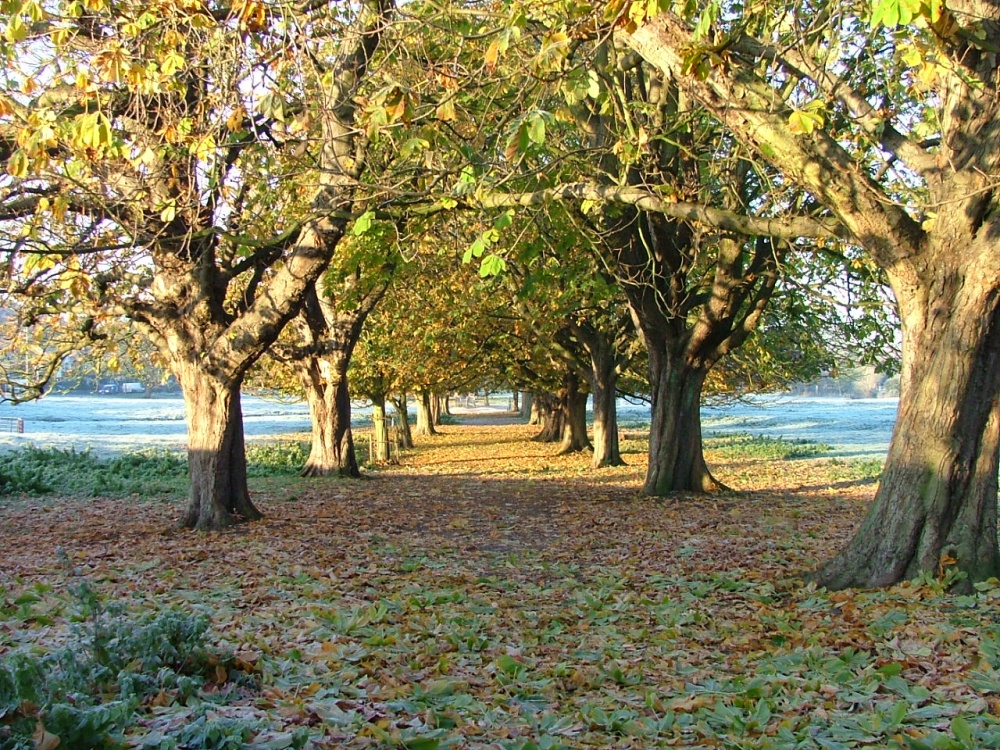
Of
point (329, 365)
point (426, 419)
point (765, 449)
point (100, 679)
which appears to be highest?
point (329, 365)

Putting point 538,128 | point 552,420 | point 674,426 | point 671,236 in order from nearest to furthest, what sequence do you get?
point 538,128 < point 671,236 < point 674,426 < point 552,420

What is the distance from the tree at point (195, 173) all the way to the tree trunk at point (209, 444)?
2 cm

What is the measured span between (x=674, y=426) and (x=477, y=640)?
370 inches

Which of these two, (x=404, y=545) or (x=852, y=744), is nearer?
(x=852, y=744)

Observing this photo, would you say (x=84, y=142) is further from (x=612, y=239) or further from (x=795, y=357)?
(x=795, y=357)

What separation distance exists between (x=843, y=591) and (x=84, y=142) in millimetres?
6204

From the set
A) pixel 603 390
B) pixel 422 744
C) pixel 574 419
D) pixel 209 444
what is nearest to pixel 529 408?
pixel 574 419

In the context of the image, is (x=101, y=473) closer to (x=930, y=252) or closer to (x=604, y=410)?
(x=604, y=410)

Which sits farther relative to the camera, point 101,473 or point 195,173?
point 101,473

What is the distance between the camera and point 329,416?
63.9 ft

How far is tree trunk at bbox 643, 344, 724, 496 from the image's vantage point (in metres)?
14.4

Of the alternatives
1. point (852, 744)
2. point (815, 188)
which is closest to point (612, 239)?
point (815, 188)

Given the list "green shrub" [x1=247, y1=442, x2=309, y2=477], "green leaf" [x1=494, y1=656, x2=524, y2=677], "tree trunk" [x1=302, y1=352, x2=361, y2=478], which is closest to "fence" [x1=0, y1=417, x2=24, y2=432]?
"green shrub" [x1=247, y1=442, x2=309, y2=477]

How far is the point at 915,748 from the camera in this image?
3.64 meters
